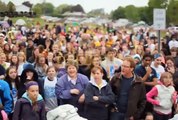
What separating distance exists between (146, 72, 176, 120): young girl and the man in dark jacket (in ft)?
1.77

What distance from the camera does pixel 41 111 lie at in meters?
6.55

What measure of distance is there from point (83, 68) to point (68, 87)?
1.76m

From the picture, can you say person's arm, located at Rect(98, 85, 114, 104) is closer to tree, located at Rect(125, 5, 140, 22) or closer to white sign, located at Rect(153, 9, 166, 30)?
white sign, located at Rect(153, 9, 166, 30)

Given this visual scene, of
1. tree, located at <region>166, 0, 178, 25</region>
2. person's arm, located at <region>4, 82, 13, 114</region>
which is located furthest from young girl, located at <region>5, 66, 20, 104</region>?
tree, located at <region>166, 0, 178, 25</region>

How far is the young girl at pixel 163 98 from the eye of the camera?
740 cm

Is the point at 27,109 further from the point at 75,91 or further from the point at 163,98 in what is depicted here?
the point at 163,98

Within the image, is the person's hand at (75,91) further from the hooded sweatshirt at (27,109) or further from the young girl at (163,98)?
the young girl at (163,98)

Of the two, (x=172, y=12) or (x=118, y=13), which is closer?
(x=172, y=12)

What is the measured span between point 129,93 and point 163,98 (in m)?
0.87

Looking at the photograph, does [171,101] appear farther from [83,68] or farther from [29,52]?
[29,52]

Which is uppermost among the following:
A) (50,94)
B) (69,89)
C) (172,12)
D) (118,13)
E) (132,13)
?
(69,89)

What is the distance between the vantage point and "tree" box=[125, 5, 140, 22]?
114938mm

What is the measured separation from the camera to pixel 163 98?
7473 millimetres

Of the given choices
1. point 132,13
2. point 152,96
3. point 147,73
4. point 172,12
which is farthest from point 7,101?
point 132,13
